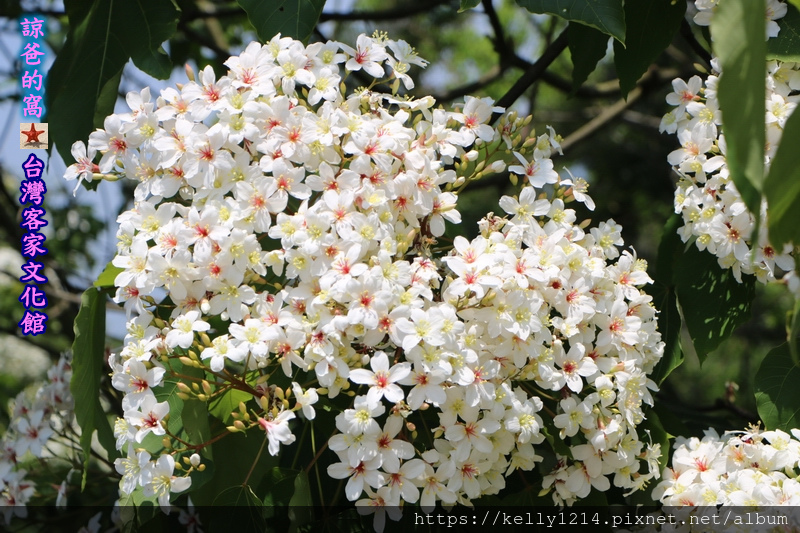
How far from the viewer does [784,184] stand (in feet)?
2.39

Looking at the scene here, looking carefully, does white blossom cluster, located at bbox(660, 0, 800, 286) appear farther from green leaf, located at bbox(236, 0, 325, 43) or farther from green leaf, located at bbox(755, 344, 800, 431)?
green leaf, located at bbox(236, 0, 325, 43)

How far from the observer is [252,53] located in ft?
4.25

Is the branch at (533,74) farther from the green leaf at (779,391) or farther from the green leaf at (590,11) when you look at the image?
the green leaf at (779,391)

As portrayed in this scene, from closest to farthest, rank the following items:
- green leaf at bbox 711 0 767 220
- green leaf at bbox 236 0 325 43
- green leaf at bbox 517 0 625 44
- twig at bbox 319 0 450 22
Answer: green leaf at bbox 711 0 767 220, green leaf at bbox 517 0 625 44, green leaf at bbox 236 0 325 43, twig at bbox 319 0 450 22

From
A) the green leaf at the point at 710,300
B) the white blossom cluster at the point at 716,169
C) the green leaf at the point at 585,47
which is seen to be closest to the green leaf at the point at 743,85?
the white blossom cluster at the point at 716,169

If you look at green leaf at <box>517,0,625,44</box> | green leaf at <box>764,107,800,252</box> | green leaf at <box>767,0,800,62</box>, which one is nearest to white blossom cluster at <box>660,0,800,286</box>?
green leaf at <box>767,0,800,62</box>

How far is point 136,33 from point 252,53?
0.50 metres

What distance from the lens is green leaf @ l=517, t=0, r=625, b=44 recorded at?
4.23 ft

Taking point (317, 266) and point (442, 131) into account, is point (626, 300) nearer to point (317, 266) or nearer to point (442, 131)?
point (442, 131)

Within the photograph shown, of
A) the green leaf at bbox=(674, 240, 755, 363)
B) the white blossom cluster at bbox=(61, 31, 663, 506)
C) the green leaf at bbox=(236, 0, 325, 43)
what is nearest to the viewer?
the white blossom cluster at bbox=(61, 31, 663, 506)

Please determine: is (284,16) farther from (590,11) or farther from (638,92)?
(638,92)

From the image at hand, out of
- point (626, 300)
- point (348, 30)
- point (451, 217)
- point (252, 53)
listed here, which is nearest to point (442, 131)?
point (451, 217)

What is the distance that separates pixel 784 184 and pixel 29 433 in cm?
185

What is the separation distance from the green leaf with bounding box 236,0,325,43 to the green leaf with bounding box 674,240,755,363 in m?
0.90
